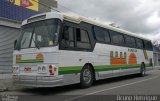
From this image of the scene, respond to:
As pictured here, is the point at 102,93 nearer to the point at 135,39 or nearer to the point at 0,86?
the point at 0,86

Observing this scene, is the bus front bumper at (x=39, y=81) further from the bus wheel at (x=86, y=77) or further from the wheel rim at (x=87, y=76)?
the wheel rim at (x=87, y=76)

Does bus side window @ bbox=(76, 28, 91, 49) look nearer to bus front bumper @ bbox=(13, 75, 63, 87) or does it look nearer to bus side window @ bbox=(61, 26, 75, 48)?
bus side window @ bbox=(61, 26, 75, 48)

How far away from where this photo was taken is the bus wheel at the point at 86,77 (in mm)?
12636

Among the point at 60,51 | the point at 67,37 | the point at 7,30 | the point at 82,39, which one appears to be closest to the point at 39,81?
the point at 60,51

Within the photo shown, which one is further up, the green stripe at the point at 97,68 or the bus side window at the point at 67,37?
the bus side window at the point at 67,37

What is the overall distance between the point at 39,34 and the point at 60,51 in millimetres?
1196

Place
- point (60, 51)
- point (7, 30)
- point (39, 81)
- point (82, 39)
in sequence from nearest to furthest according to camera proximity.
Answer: point (39, 81)
point (60, 51)
point (82, 39)
point (7, 30)

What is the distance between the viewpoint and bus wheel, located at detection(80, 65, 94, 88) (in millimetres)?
12636

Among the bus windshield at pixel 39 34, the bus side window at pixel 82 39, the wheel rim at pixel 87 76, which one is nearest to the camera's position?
the bus windshield at pixel 39 34

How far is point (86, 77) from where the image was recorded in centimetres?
1303

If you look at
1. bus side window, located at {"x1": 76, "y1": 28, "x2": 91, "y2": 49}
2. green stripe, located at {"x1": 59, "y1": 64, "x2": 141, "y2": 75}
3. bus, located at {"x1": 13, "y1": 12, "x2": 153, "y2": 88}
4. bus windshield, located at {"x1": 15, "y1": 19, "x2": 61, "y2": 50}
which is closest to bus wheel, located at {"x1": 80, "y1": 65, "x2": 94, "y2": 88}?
bus, located at {"x1": 13, "y1": 12, "x2": 153, "y2": 88}

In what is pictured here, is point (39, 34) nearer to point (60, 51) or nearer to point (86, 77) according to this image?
point (60, 51)

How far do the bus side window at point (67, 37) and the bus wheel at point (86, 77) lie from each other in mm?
1520

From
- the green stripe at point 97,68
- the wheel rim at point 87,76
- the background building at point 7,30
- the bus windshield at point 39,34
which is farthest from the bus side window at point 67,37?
the background building at point 7,30
